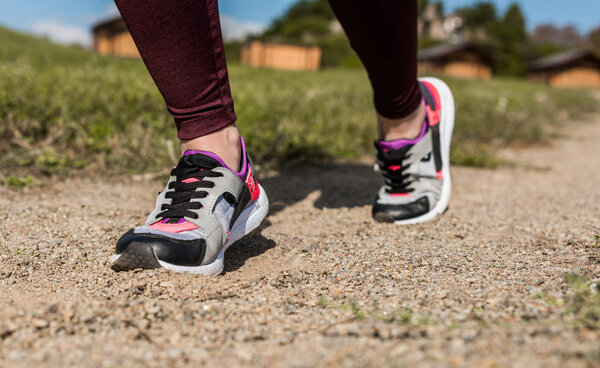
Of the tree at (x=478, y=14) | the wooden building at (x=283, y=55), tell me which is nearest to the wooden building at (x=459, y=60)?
the wooden building at (x=283, y=55)

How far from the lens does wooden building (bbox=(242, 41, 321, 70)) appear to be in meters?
25.4

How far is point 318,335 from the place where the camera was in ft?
2.53

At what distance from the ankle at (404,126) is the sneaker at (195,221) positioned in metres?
0.59

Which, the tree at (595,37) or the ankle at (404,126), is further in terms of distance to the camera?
A: the tree at (595,37)

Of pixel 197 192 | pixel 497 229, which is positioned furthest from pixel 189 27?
pixel 497 229

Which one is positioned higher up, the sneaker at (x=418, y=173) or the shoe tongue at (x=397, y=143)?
the shoe tongue at (x=397, y=143)

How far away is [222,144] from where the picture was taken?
1.22 meters

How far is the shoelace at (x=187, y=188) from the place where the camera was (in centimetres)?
114

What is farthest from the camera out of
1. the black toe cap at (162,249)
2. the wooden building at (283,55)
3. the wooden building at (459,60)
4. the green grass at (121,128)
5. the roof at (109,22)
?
the wooden building at (459,60)

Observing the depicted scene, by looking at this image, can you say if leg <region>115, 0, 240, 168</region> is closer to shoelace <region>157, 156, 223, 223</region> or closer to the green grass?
shoelace <region>157, 156, 223, 223</region>

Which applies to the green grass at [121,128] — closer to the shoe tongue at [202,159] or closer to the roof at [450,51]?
the shoe tongue at [202,159]

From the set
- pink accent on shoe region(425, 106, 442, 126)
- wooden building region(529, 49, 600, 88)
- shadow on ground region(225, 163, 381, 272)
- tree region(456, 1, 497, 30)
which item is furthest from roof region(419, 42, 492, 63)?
tree region(456, 1, 497, 30)

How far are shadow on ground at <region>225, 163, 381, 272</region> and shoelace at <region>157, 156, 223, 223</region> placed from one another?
21cm

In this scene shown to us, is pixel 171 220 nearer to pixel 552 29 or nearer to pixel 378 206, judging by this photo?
pixel 378 206
